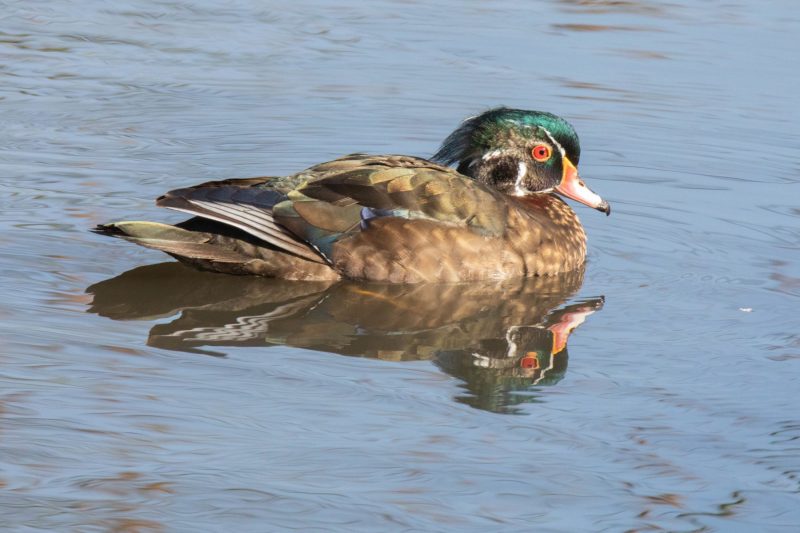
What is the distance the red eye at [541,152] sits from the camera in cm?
1016

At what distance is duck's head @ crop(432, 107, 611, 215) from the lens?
10.1m

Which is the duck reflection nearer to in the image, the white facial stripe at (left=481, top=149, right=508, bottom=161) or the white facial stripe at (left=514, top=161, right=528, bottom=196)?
the white facial stripe at (left=514, top=161, right=528, bottom=196)

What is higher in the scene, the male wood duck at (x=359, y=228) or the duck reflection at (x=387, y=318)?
the male wood duck at (x=359, y=228)

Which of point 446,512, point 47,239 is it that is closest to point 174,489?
point 446,512

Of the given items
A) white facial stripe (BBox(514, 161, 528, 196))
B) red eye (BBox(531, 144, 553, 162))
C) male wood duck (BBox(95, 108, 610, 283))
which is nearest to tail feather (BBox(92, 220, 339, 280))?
male wood duck (BBox(95, 108, 610, 283))

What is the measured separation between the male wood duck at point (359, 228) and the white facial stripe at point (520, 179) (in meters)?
0.61

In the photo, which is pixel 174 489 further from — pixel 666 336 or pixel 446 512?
pixel 666 336

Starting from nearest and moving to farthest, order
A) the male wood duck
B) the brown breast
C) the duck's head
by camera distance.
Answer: the male wood duck
the brown breast
the duck's head

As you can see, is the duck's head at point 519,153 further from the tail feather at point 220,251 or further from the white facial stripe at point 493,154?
the tail feather at point 220,251

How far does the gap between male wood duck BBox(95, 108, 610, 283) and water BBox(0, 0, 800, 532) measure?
0.54 ft

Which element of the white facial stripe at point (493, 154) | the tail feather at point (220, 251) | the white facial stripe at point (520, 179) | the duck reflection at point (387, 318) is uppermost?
the white facial stripe at point (493, 154)

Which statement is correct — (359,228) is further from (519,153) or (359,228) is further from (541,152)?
(541,152)

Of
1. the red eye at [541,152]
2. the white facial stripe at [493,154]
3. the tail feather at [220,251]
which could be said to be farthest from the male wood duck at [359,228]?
the red eye at [541,152]

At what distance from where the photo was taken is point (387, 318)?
8.57m
